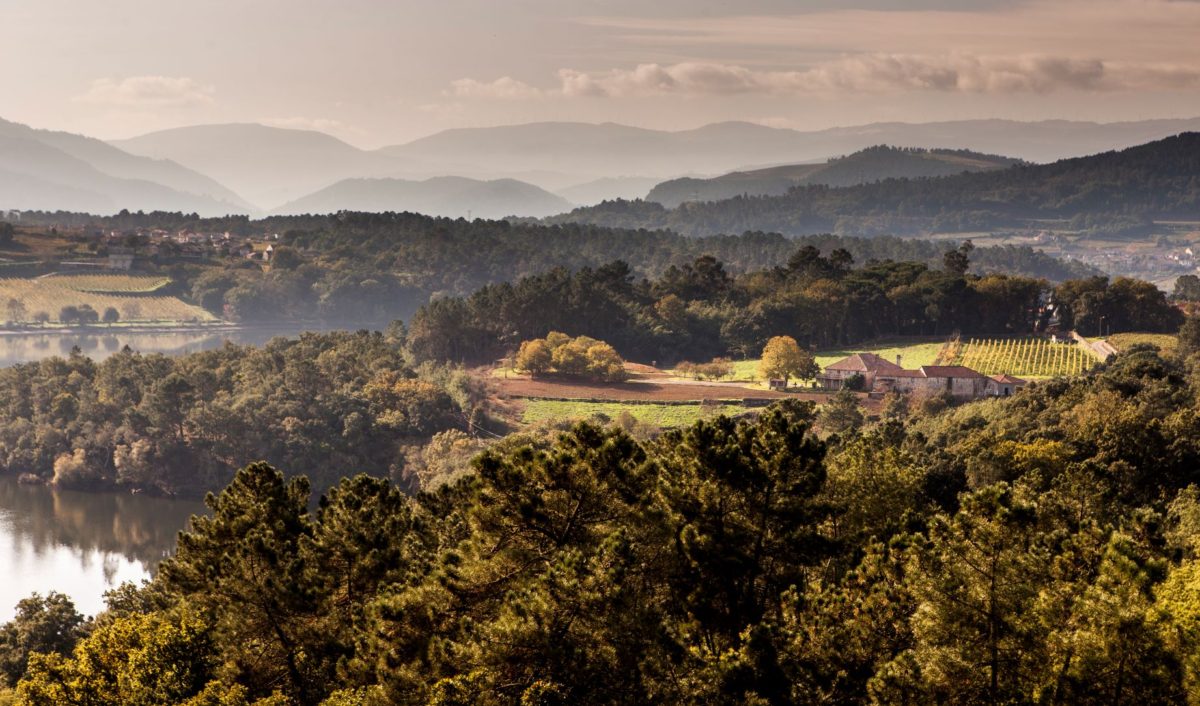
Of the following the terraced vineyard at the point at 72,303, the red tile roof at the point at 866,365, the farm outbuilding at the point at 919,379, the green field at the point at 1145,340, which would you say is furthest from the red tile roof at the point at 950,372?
the terraced vineyard at the point at 72,303

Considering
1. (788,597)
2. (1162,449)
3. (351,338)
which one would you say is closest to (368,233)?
(351,338)

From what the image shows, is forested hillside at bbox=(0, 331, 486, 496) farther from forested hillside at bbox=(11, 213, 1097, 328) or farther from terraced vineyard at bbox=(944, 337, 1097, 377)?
forested hillside at bbox=(11, 213, 1097, 328)

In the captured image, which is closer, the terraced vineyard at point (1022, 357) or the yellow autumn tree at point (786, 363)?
the terraced vineyard at point (1022, 357)

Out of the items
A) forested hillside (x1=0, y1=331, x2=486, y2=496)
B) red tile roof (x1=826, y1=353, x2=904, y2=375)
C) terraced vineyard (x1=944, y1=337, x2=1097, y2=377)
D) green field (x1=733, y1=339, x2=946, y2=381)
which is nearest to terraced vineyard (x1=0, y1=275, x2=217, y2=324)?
forested hillside (x1=0, y1=331, x2=486, y2=496)

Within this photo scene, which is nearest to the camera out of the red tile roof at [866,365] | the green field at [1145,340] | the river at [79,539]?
the river at [79,539]

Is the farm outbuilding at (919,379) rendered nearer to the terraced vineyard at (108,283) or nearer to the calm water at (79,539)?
the calm water at (79,539)

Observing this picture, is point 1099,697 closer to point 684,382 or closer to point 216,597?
point 216,597

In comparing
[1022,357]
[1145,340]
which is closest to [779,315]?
[1022,357]
